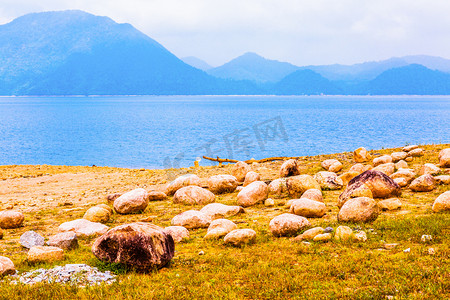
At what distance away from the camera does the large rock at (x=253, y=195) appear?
15.1 metres

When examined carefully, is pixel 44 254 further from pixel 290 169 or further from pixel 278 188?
pixel 290 169

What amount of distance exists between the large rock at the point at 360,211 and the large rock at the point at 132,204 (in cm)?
766

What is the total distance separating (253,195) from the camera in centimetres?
1520

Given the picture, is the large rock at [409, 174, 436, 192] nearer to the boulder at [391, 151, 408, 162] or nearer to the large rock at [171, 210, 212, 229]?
the boulder at [391, 151, 408, 162]

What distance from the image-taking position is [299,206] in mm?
12672

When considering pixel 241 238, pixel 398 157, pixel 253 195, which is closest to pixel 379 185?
pixel 253 195

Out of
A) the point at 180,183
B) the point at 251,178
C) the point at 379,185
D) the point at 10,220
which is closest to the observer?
the point at 10,220

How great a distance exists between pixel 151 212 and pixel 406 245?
952 centimetres

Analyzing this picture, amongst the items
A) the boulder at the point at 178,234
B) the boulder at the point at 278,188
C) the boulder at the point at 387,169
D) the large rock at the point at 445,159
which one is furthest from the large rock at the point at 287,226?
the large rock at the point at 445,159

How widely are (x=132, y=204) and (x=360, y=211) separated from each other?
8.50 metres

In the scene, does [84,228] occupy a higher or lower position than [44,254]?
lower

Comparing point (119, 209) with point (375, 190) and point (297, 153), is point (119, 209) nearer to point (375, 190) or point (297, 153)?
point (375, 190)

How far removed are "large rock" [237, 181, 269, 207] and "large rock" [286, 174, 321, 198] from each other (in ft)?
3.66

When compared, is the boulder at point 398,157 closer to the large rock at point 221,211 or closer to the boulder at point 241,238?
the large rock at point 221,211
